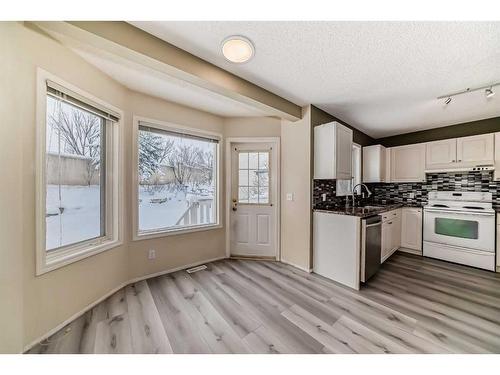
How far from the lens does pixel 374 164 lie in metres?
3.89

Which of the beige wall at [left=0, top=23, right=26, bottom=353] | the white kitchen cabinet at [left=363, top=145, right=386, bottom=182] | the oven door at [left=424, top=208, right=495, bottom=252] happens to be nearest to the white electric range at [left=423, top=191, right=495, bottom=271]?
the oven door at [left=424, top=208, right=495, bottom=252]

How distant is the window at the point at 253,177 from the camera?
3260 mm

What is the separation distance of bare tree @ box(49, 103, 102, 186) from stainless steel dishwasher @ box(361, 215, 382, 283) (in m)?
3.06

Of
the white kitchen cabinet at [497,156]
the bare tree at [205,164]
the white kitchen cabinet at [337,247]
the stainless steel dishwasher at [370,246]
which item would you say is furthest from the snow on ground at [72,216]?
the white kitchen cabinet at [497,156]

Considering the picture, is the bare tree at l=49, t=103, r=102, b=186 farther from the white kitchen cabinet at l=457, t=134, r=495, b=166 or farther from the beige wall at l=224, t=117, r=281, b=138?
the white kitchen cabinet at l=457, t=134, r=495, b=166

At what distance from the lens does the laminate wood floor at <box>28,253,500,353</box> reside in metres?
1.48

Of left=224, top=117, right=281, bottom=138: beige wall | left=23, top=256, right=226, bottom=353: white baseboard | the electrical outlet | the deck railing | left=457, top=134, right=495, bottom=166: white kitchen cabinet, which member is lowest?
left=23, top=256, right=226, bottom=353: white baseboard

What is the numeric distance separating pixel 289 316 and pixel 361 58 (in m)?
2.37

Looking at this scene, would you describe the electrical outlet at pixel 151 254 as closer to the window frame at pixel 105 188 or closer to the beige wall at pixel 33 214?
the beige wall at pixel 33 214

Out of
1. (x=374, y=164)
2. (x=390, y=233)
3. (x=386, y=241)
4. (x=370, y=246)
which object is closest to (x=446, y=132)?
(x=374, y=164)

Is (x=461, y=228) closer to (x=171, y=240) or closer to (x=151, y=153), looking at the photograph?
(x=171, y=240)
